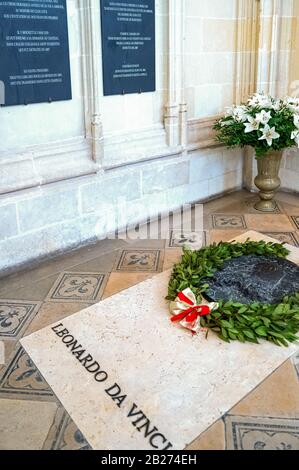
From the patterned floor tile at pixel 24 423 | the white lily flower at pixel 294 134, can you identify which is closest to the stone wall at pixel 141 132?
the white lily flower at pixel 294 134

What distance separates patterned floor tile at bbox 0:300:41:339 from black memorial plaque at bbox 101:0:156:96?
4.55 feet

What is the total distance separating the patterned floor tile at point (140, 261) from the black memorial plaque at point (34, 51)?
995 mm

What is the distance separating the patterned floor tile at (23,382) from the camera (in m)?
1.54

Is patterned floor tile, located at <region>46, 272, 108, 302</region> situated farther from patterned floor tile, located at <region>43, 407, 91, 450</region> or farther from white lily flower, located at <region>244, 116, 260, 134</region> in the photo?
white lily flower, located at <region>244, 116, 260, 134</region>

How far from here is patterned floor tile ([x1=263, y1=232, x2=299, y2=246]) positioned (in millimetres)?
2729

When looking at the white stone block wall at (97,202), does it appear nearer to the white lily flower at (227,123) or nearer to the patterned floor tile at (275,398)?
the white lily flower at (227,123)

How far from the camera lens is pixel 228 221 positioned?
3.10 metres

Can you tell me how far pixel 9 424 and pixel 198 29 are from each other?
2757 mm

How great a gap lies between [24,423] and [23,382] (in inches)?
8.1

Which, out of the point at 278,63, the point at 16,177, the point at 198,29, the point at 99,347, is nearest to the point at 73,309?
the point at 99,347

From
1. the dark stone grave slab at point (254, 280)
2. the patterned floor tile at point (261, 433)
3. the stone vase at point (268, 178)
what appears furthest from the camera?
the stone vase at point (268, 178)

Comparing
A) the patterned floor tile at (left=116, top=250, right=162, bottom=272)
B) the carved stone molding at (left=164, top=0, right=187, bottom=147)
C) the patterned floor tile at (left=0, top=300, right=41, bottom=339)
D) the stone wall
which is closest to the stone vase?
the stone wall

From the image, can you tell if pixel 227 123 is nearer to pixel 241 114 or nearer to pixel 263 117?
pixel 241 114

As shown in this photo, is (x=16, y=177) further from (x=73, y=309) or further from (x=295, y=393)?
(x=295, y=393)
